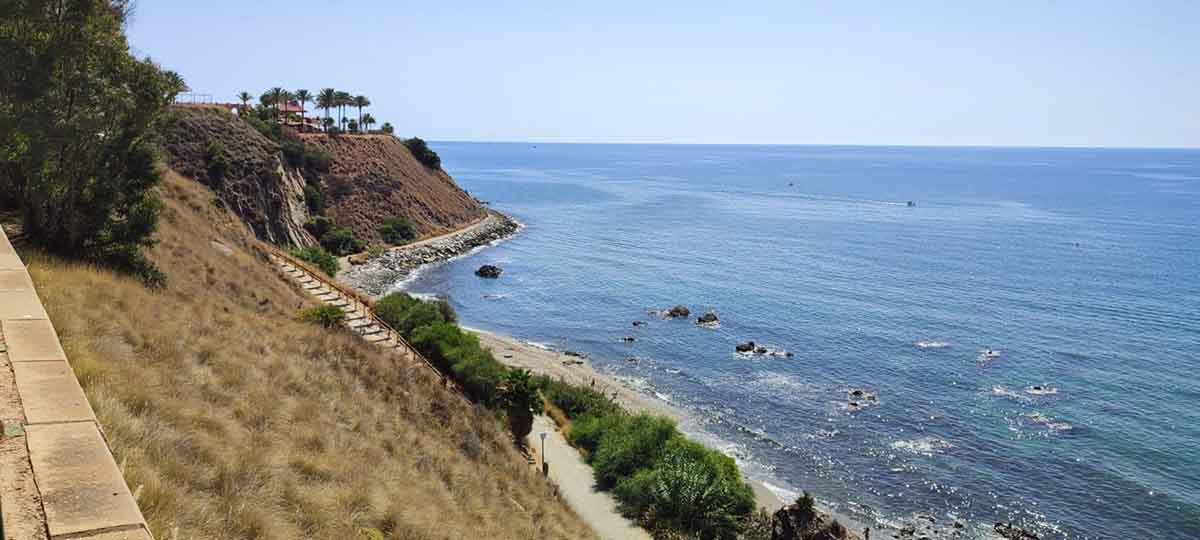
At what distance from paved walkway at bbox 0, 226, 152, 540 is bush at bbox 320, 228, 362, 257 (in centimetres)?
6496

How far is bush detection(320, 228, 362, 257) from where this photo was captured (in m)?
71.4

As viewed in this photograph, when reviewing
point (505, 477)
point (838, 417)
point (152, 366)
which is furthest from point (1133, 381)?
point (152, 366)

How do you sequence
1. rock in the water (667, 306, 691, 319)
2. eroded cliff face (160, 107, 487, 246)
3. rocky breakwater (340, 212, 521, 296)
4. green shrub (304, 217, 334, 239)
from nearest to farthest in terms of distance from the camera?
rock in the water (667, 306, 691, 319), eroded cliff face (160, 107, 487, 246), rocky breakwater (340, 212, 521, 296), green shrub (304, 217, 334, 239)

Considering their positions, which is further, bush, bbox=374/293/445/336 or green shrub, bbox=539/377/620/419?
green shrub, bbox=539/377/620/419

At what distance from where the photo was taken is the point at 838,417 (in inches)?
1522

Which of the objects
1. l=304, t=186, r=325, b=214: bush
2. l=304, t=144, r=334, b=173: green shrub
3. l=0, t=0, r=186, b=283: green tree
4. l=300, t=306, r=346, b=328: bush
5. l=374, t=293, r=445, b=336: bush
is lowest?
l=374, t=293, r=445, b=336: bush

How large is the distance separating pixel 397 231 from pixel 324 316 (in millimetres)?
58179

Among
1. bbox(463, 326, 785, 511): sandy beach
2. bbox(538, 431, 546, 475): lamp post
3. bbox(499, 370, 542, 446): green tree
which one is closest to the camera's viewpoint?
bbox(538, 431, 546, 475): lamp post

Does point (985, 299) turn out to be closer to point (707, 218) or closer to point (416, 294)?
point (416, 294)

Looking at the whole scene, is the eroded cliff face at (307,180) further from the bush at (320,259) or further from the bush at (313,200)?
the bush at (320,259)

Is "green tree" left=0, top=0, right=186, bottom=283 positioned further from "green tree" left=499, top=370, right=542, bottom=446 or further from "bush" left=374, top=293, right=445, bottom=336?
"bush" left=374, top=293, right=445, bottom=336

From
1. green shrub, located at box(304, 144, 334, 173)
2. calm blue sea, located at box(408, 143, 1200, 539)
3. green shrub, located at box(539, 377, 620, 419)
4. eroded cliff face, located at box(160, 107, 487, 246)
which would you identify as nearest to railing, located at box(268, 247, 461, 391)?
green shrub, located at box(539, 377, 620, 419)

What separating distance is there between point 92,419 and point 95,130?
14.5 metres

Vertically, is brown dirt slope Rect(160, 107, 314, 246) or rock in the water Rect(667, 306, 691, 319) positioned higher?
brown dirt slope Rect(160, 107, 314, 246)
